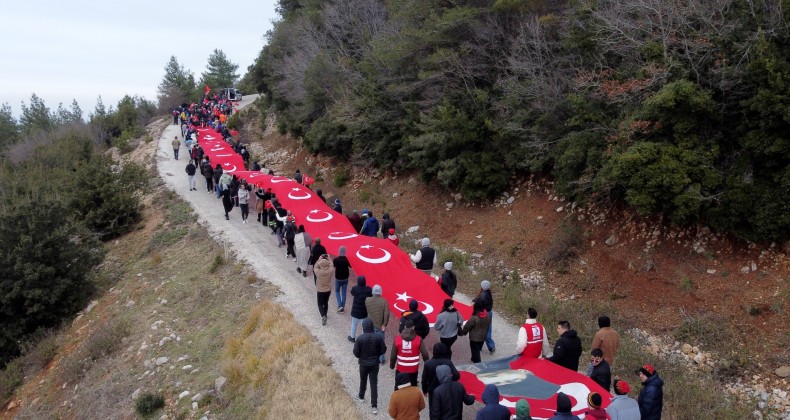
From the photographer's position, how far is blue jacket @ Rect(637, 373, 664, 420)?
7.72 meters

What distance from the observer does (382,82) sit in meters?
25.9

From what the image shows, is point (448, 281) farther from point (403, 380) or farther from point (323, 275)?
point (403, 380)

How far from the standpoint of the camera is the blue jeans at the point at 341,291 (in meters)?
13.5

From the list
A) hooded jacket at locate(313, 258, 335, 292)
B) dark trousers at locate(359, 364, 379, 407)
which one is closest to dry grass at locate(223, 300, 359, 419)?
dark trousers at locate(359, 364, 379, 407)

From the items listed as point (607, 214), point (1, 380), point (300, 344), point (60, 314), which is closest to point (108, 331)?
point (1, 380)

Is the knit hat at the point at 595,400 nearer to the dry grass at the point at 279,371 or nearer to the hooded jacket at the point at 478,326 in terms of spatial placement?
the hooded jacket at the point at 478,326

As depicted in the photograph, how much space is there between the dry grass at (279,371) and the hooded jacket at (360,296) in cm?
125

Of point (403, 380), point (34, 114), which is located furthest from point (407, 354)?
point (34, 114)

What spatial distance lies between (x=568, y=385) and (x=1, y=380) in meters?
17.8

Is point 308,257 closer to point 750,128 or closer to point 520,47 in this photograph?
point 520,47

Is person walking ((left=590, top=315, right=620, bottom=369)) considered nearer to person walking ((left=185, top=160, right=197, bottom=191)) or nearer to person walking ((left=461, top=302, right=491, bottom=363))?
person walking ((left=461, top=302, right=491, bottom=363))

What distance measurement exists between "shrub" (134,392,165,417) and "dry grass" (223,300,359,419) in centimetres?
156

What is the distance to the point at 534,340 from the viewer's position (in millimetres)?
9734

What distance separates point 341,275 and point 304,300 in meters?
2.42
